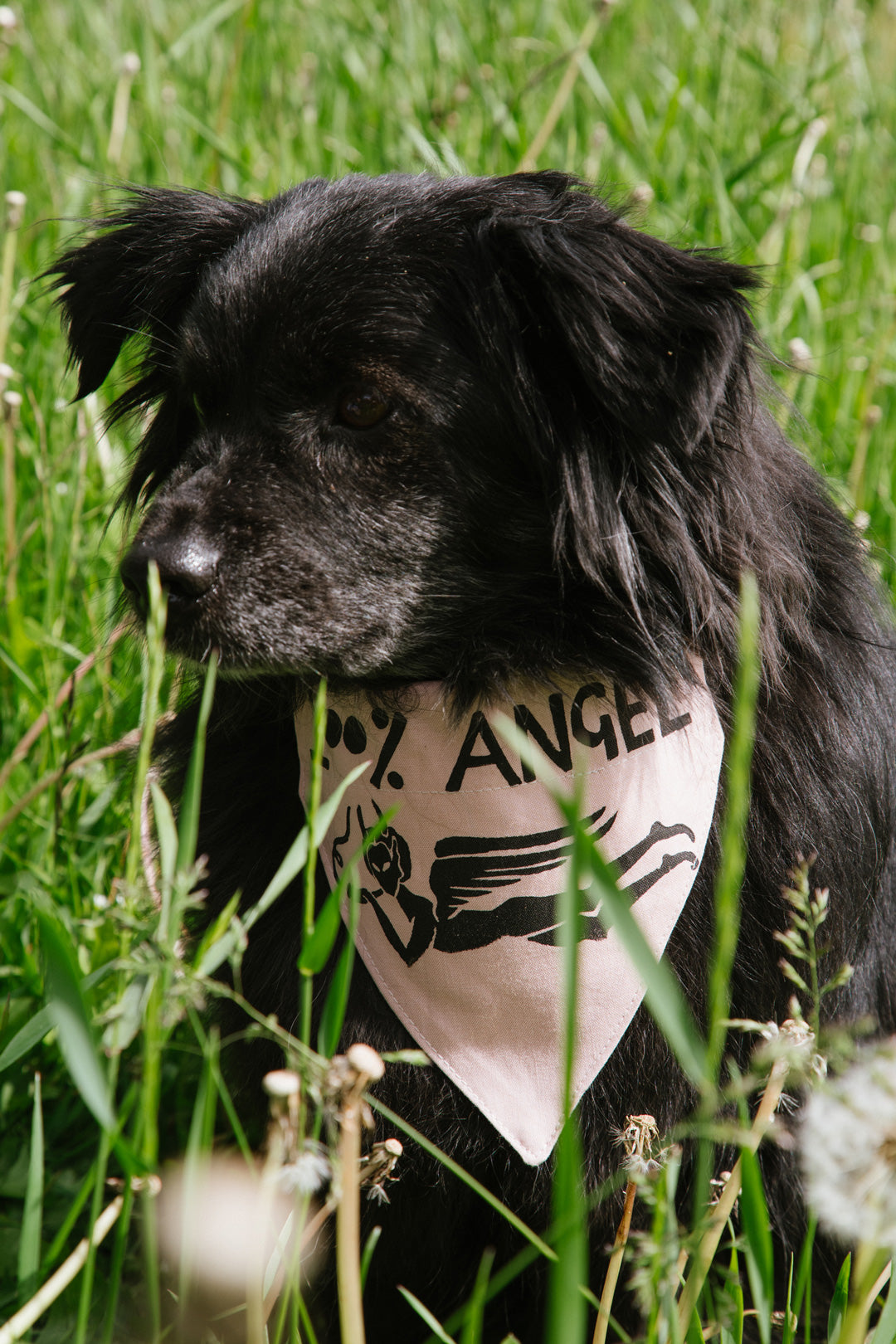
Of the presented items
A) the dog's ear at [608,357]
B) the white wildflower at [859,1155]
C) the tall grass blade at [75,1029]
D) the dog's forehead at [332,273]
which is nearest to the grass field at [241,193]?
the tall grass blade at [75,1029]

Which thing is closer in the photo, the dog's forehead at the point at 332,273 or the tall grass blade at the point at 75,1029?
the tall grass blade at the point at 75,1029

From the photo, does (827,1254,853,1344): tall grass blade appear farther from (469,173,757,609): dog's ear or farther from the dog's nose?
the dog's nose

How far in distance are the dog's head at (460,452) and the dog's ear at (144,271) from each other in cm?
28

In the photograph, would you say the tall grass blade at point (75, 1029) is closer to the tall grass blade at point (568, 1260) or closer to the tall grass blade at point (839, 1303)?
the tall grass blade at point (568, 1260)

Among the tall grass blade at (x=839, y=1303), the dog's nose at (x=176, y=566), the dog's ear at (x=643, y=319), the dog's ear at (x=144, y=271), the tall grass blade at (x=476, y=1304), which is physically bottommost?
the tall grass blade at (x=839, y=1303)

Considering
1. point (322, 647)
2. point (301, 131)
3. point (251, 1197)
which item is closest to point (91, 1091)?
point (251, 1197)

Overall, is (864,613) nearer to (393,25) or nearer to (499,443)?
(499,443)

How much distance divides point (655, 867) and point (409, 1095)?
449 mm

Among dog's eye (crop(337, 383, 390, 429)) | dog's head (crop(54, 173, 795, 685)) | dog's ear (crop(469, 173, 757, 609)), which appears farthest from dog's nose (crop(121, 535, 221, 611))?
dog's ear (crop(469, 173, 757, 609))

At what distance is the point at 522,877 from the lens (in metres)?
1.60

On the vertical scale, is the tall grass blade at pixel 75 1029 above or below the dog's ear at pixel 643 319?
below

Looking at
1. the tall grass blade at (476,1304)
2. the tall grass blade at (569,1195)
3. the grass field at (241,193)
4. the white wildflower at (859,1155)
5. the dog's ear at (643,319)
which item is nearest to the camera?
the white wildflower at (859,1155)

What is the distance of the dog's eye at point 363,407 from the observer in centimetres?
158

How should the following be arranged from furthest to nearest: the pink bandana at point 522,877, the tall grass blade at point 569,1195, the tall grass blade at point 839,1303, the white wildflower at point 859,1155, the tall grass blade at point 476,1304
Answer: the pink bandana at point 522,877 → the tall grass blade at point 839,1303 → the tall grass blade at point 476,1304 → the tall grass blade at point 569,1195 → the white wildflower at point 859,1155
